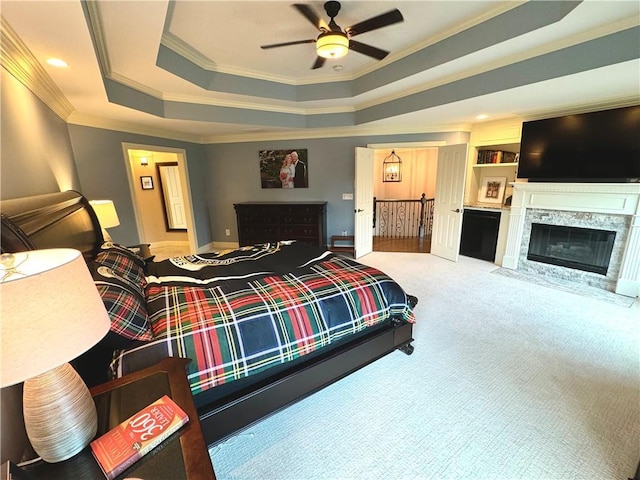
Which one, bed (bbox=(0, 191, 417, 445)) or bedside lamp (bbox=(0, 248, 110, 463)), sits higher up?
bedside lamp (bbox=(0, 248, 110, 463))

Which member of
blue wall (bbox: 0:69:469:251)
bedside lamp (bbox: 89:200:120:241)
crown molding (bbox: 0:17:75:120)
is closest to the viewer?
crown molding (bbox: 0:17:75:120)

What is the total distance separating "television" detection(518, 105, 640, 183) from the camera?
3164 mm

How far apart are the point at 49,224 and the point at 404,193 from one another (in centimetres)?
767

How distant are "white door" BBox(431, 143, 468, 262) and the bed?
2.85 meters

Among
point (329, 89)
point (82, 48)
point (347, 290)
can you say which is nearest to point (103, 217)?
point (82, 48)

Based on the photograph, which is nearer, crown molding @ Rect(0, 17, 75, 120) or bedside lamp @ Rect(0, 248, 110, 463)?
bedside lamp @ Rect(0, 248, 110, 463)

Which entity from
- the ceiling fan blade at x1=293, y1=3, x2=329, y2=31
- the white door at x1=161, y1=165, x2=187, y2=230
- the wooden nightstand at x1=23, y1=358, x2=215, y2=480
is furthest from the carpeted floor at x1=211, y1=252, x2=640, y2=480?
the white door at x1=161, y1=165, x2=187, y2=230

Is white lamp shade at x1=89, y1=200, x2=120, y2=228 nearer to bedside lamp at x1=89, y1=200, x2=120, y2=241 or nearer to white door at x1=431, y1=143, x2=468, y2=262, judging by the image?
bedside lamp at x1=89, y1=200, x2=120, y2=241

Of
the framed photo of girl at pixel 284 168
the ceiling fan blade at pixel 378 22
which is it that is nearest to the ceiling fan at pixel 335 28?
the ceiling fan blade at pixel 378 22

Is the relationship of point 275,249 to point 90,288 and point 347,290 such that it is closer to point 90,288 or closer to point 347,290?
point 347,290

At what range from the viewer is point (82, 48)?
74.9 inches

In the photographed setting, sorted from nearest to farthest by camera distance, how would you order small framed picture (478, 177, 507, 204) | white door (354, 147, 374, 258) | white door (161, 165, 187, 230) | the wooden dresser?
small framed picture (478, 177, 507, 204) < white door (354, 147, 374, 258) < the wooden dresser < white door (161, 165, 187, 230)

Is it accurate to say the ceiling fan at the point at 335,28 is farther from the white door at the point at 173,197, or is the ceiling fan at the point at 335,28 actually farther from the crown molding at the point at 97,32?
the white door at the point at 173,197

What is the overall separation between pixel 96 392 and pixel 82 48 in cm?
223
